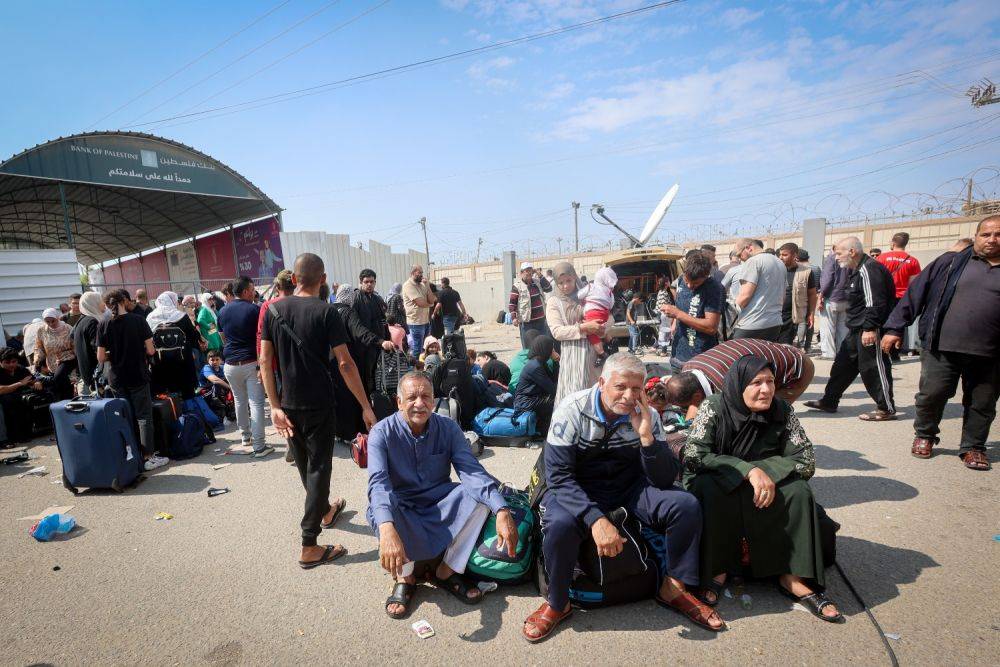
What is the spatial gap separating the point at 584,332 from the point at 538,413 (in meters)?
A: 1.32

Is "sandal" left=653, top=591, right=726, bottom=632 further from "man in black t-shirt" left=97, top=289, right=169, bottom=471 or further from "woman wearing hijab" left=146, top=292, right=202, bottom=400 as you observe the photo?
"woman wearing hijab" left=146, top=292, right=202, bottom=400

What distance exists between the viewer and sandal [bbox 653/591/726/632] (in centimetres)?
230

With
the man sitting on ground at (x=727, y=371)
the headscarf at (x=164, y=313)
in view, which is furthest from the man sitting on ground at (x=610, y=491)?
the headscarf at (x=164, y=313)

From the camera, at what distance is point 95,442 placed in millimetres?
4227

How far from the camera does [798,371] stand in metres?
3.20

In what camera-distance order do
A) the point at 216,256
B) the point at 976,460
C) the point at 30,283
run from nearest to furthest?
1. the point at 976,460
2. the point at 30,283
3. the point at 216,256

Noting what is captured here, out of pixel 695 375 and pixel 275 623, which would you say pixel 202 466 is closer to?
pixel 275 623

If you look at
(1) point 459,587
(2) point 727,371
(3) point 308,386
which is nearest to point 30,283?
(3) point 308,386

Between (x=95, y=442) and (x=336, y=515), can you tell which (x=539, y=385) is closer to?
(x=336, y=515)

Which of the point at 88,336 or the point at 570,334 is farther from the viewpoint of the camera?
the point at 88,336

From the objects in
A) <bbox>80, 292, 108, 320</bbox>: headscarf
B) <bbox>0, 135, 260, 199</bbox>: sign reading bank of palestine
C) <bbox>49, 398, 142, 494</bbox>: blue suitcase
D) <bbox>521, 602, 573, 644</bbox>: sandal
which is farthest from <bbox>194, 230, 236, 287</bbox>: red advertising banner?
<bbox>521, 602, 573, 644</bbox>: sandal

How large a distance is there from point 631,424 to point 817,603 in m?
1.27

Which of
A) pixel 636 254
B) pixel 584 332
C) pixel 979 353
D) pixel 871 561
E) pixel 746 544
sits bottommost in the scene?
pixel 871 561

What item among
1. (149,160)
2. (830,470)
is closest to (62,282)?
(149,160)
